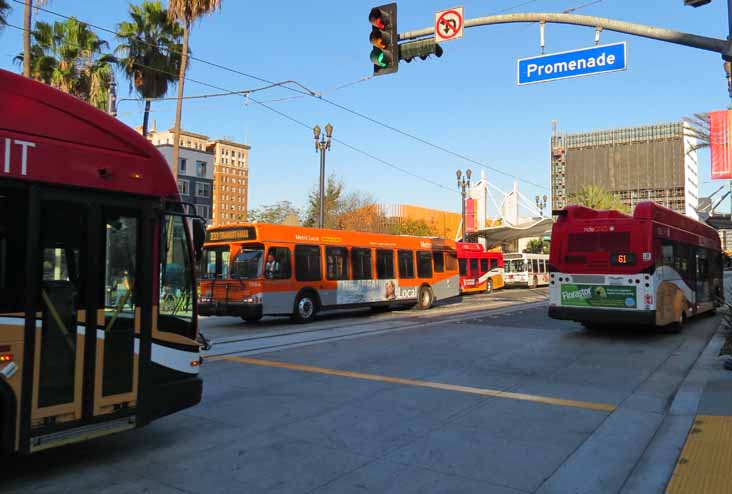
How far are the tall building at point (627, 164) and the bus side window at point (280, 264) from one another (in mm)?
138418

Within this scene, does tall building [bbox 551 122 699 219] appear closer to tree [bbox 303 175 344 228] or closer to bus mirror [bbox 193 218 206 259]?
tree [bbox 303 175 344 228]

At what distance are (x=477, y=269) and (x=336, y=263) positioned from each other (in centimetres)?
1890

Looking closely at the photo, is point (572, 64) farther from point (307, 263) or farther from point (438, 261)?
point (438, 261)

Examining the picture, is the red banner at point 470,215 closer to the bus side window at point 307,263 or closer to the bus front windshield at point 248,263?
the bus side window at point 307,263

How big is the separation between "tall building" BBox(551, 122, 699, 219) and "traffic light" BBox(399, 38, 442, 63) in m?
142

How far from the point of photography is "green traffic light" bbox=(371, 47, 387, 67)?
34.3 ft

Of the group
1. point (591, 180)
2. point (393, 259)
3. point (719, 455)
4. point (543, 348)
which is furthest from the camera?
point (591, 180)

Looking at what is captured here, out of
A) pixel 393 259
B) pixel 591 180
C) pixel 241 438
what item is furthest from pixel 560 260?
pixel 591 180

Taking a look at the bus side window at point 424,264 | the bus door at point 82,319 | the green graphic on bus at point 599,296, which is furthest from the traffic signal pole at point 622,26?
the bus side window at point 424,264

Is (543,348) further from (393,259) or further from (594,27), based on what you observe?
(393,259)

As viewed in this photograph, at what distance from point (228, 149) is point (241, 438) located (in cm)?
18432

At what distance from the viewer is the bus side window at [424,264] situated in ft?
73.7

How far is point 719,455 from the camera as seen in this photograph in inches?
196

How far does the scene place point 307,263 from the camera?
17.2m
